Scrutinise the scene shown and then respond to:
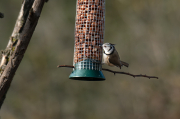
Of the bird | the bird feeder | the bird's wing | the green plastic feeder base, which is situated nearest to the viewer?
the green plastic feeder base

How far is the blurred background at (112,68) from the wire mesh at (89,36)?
21.0 feet

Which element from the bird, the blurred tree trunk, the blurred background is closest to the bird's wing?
the bird

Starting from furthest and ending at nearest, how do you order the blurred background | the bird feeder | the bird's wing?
the blurred background → the bird's wing → the bird feeder

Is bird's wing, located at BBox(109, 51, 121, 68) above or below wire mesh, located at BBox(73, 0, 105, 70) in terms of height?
below

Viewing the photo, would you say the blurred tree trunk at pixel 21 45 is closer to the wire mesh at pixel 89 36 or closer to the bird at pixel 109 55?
the wire mesh at pixel 89 36

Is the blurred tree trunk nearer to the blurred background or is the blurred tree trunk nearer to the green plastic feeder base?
the green plastic feeder base

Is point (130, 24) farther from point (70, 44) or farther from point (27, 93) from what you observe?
point (27, 93)

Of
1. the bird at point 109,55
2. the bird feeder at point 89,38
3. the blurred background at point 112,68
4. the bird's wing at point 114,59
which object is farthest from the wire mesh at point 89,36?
the blurred background at point 112,68

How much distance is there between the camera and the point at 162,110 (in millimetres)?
10500

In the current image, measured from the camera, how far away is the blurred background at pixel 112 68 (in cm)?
1068

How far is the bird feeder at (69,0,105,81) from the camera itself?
4.29 m

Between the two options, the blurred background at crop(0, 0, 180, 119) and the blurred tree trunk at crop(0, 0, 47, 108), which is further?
the blurred background at crop(0, 0, 180, 119)

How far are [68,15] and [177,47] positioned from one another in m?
4.69

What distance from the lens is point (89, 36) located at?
14.2ft
